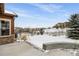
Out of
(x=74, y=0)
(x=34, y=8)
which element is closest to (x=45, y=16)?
(x=34, y=8)

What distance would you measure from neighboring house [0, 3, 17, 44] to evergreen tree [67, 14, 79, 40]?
1365 mm

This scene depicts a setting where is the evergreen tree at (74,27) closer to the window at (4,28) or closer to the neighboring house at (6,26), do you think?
the neighboring house at (6,26)

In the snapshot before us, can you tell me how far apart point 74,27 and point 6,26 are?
5.47ft

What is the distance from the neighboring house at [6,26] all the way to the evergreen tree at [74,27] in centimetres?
137

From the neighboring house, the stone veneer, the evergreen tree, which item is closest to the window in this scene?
the neighboring house

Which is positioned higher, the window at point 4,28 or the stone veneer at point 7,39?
the window at point 4,28

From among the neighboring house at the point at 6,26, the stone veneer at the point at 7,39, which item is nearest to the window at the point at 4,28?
the neighboring house at the point at 6,26

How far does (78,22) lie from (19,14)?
4.72 feet

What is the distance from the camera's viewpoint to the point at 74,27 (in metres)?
6.03

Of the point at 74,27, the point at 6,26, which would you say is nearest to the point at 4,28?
the point at 6,26

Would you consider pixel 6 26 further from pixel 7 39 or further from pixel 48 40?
pixel 48 40

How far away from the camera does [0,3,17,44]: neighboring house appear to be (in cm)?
608

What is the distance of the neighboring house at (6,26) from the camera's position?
A: 6082mm

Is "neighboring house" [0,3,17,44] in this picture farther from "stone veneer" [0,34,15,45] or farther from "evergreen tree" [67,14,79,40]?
"evergreen tree" [67,14,79,40]
